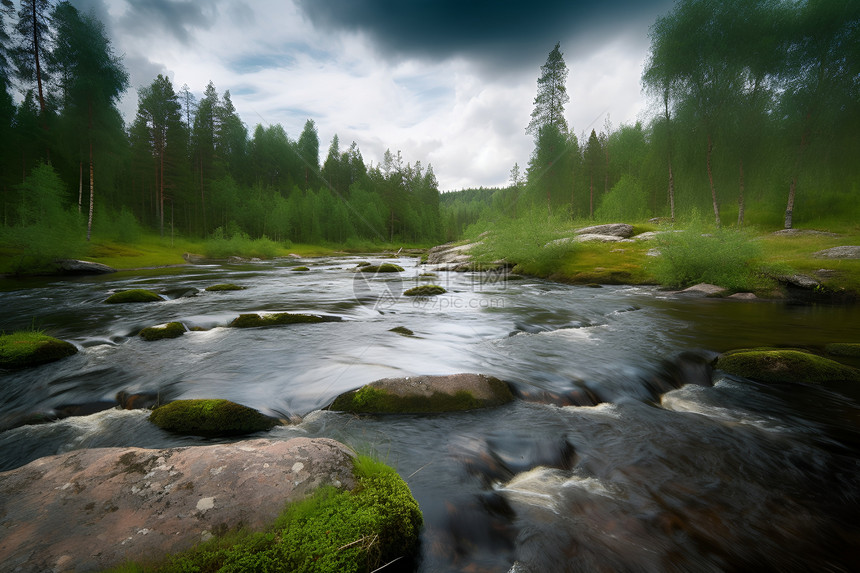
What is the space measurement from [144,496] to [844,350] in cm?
1171

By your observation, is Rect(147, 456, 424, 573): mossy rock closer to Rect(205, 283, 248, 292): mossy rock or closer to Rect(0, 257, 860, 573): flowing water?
Rect(0, 257, 860, 573): flowing water

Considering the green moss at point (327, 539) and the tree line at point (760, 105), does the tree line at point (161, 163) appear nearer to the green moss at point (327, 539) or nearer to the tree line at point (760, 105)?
the green moss at point (327, 539)

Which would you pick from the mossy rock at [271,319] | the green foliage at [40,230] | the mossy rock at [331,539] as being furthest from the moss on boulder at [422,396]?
the green foliage at [40,230]

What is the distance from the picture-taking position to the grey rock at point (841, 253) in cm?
1622

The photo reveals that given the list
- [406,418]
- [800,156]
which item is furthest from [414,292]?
[800,156]

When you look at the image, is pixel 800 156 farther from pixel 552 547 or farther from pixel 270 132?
pixel 270 132

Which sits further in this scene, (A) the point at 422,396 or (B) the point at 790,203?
(B) the point at 790,203

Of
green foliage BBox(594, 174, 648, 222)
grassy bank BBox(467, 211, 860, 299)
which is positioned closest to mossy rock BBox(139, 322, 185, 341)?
grassy bank BBox(467, 211, 860, 299)

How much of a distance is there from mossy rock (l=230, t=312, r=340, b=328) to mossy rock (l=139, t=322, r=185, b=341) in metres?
1.23

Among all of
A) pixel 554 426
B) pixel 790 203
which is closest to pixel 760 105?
pixel 790 203

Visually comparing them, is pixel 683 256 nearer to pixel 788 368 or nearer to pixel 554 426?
pixel 788 368

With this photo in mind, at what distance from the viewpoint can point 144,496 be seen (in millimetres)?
2342

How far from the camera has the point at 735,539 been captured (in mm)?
2863

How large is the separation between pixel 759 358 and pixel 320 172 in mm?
84629
